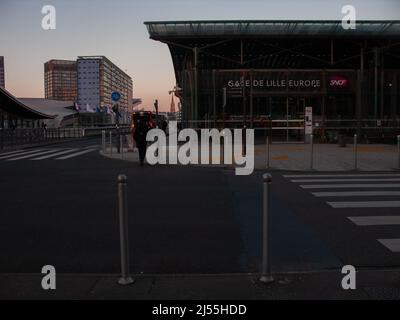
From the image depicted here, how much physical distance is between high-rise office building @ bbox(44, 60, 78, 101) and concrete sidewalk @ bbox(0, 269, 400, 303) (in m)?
102

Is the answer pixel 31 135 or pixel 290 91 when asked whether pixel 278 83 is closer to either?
pixel 290 91

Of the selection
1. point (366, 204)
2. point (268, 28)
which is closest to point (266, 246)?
point (366, 204)

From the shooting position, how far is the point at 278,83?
26.5m

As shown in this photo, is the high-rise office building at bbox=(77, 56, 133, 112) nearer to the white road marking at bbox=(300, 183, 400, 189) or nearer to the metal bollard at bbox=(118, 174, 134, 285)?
the white road marking at bbox=(300, 183, 400, 189)

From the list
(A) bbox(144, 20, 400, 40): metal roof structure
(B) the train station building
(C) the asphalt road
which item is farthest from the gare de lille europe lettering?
(C) the asphalt road

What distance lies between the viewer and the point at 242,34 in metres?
28.0

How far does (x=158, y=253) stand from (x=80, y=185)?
6.20 m

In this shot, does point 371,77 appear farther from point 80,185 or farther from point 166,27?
point 80,185

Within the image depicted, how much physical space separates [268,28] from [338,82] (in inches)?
218

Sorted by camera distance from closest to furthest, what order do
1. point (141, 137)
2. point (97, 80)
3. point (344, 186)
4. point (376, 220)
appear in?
point (376, 220), point (344, 186), point (141, 137), point (97, 80)

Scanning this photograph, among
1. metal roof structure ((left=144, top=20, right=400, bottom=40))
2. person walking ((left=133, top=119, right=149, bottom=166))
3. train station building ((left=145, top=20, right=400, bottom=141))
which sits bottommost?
person walking ((left=133, top=119, right=149, bottom=166))

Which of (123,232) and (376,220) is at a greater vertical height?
(123,232)

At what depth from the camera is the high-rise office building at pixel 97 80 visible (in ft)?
265

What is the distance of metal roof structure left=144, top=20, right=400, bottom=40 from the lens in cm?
2716
